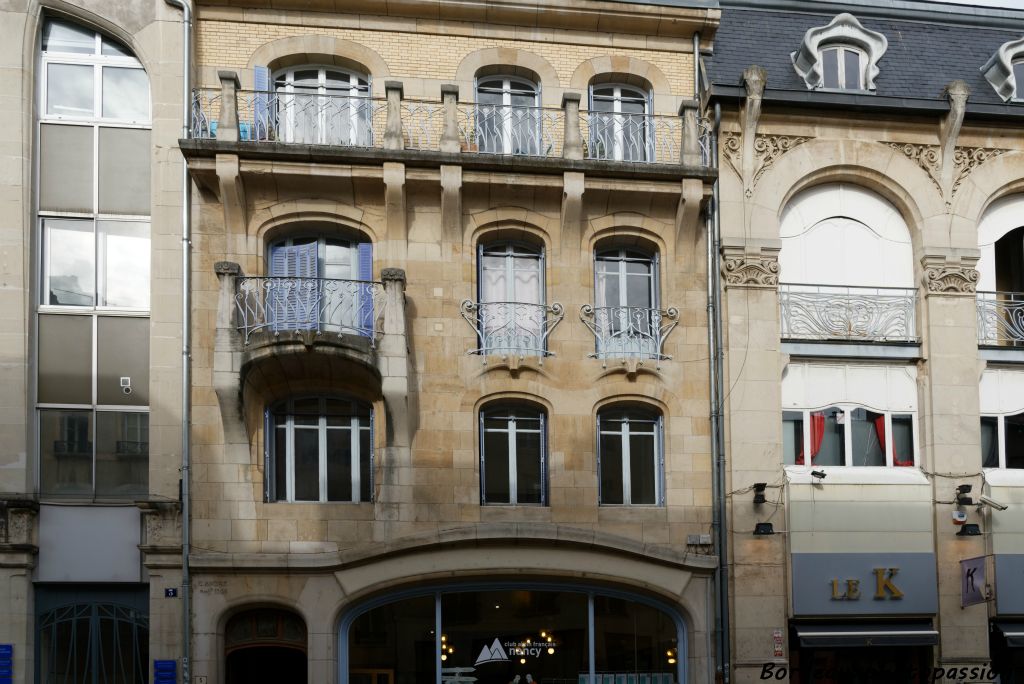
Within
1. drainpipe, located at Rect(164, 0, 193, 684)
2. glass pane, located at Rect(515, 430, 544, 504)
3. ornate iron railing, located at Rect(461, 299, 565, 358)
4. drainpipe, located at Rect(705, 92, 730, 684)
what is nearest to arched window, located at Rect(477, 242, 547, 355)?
ornate iron railing, located at Rect(461, 299, 565, 358)

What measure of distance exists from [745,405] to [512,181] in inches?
193

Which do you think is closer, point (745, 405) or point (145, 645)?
point (145, 645)

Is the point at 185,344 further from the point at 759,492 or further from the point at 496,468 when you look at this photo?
the point at 759,492

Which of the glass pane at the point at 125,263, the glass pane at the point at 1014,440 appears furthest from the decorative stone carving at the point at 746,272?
the glass pane at the point at 125,263

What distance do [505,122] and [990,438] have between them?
9.25 meters

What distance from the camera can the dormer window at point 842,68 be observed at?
2091 cm

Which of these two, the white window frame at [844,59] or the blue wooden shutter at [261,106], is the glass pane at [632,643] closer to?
the blue wooden shutter at [261,106]

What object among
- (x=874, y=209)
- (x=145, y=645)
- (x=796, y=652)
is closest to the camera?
(x=145, y=645)

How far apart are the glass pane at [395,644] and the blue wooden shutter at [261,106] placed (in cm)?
723

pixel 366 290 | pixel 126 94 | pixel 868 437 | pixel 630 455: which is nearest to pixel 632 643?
pixel 630 455

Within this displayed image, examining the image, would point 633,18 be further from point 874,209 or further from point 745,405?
point 745,405

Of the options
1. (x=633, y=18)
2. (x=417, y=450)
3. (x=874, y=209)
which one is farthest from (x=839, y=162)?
(x=417, y=450)

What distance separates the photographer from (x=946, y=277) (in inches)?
794

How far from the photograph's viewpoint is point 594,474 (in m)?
19.0
